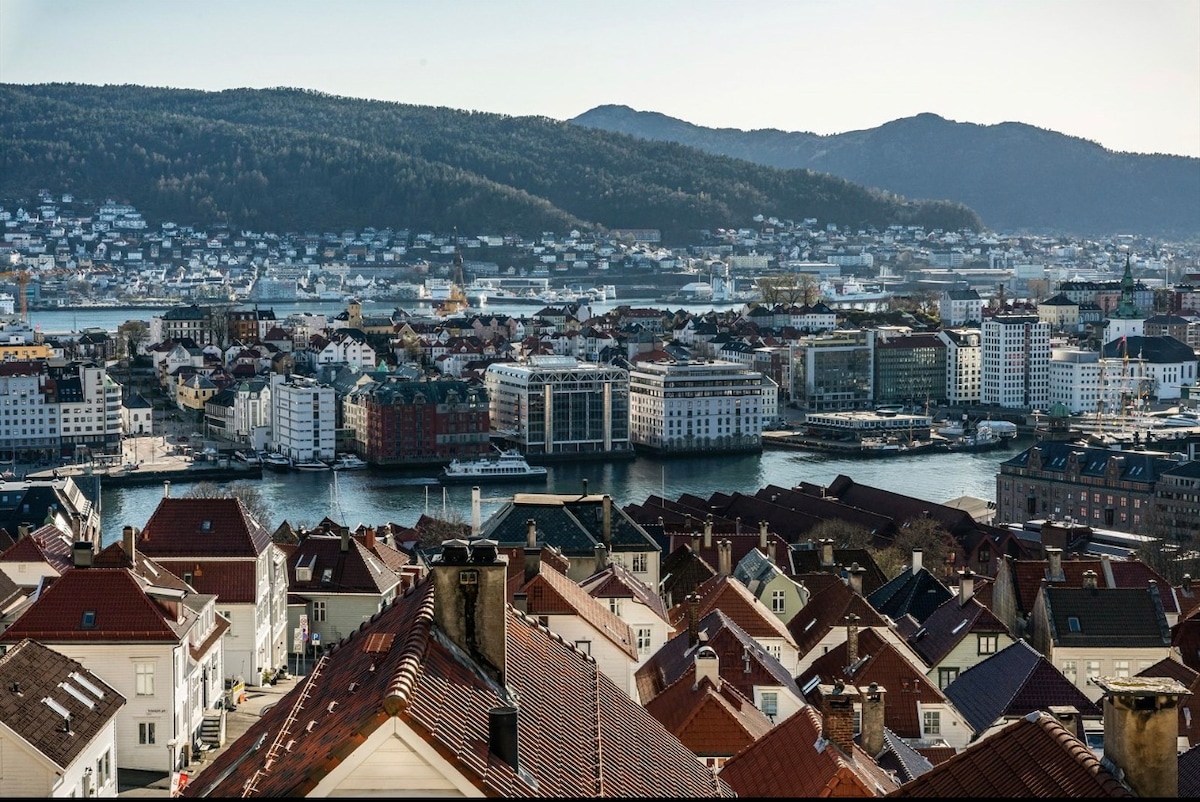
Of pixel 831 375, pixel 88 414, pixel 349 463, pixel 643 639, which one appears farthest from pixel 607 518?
pixel 831 375

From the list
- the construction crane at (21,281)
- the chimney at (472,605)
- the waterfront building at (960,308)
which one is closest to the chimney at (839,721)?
the chimney at (472,605)

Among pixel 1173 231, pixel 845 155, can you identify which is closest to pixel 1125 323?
pixel 1173 231

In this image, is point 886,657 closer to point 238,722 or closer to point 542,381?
point 238,722

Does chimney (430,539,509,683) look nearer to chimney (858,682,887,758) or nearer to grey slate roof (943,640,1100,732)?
chimney (858,682,887,758)

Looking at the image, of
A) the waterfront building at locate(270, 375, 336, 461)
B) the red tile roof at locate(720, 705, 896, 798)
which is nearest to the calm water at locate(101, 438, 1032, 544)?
the waterfront building at locate(270, 375, 336, 461)

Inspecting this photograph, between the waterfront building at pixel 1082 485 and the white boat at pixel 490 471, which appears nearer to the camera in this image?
the waterfront building at pixel 1082 485

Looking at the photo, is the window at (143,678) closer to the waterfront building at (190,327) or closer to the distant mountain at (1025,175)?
the waterfront building at (190,327)

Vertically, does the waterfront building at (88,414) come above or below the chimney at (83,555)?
below

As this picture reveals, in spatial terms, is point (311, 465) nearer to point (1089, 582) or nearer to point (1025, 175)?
point (1089, 582)
